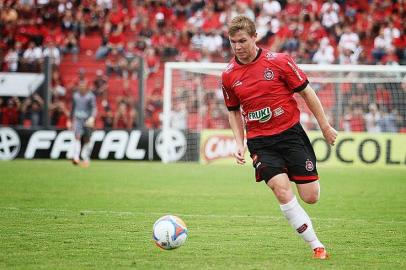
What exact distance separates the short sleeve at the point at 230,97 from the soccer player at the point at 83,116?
15148 mm

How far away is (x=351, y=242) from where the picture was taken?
9625mm

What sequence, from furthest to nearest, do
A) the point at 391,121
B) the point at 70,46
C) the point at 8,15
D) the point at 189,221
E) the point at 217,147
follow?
the point at 8,15 → the point at 70,46 → the point at 217,147 → the point at 391,121 → the point at 189,221

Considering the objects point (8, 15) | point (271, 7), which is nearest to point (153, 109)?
point (271, 7)

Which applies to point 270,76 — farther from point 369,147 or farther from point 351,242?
point 369,147

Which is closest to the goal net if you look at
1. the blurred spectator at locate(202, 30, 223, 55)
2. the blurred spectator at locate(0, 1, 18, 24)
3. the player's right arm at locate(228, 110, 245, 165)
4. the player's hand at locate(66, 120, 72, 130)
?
the blurred spectator at locate(202, 30, 223, 55)

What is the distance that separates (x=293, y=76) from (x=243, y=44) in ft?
2.22

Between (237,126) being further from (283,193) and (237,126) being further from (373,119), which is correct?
(373,119)

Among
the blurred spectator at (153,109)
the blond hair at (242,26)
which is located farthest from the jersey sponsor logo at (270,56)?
the blurred spectator at (153,109)

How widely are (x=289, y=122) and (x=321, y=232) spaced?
2.53 m

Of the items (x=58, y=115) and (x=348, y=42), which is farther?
(x=348, y=42)

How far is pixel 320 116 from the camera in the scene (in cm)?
833

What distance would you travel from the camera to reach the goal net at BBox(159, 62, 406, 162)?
24516 mm

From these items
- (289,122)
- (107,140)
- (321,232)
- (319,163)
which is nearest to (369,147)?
(319,163)

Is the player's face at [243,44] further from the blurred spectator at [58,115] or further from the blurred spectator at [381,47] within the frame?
the blurred spectator at [381,47]
